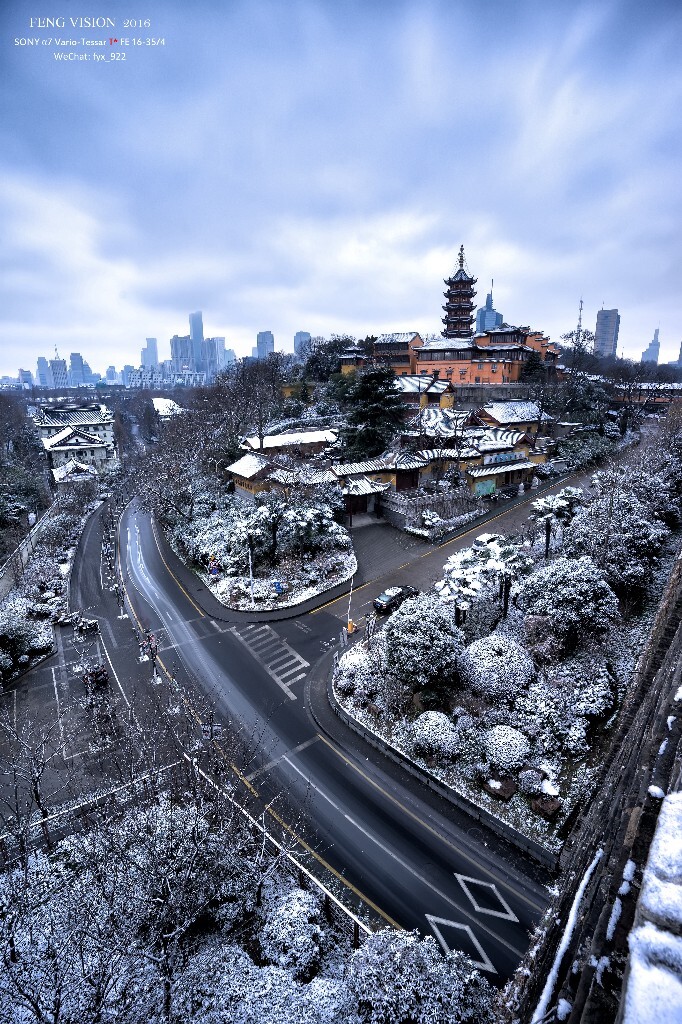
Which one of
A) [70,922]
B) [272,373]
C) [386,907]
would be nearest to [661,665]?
[386,907]

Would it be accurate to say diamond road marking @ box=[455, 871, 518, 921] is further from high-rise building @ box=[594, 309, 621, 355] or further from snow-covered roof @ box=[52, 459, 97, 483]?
high-rise building @ box=[594, 309, 621, 355]

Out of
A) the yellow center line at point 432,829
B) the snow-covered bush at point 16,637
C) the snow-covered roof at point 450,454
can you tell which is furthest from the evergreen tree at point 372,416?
the yellow center line at point 432,829

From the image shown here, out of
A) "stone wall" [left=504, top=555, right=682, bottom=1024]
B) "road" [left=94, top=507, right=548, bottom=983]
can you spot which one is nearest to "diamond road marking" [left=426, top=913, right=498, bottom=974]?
"road" [left=94, top=507, right=548, bottom=983]

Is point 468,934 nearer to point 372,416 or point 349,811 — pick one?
point 349,811

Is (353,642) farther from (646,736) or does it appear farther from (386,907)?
(646,736)

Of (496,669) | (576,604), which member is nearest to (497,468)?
(576,604)

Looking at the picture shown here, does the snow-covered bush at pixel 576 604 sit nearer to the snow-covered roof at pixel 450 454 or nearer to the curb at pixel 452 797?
the curb at pixel 452 797
